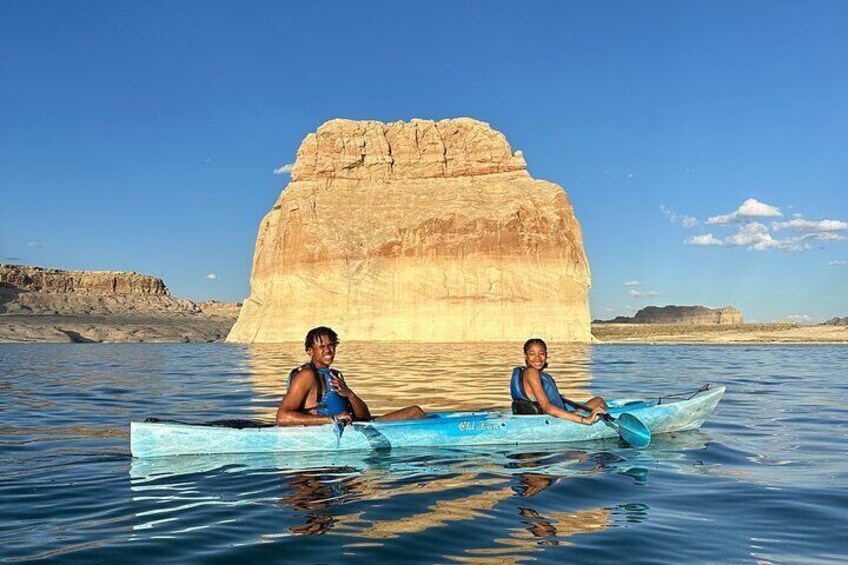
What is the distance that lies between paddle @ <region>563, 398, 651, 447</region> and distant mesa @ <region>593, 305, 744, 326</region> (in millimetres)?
156664

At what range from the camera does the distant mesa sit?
16025 centimetres

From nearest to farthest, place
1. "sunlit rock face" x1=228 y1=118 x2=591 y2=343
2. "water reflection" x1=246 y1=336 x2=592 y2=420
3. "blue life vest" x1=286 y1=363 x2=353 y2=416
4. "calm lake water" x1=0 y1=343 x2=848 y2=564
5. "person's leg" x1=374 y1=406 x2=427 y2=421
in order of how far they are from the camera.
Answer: "calm lake water" x1=0 y1=343 x2=848 y2=564, "blue life vest" x1=286 y1=363 x2=353 y2=416, "person's leg" x1=374 y1=406 x2=427 y2=421, "water reflection" x1=246 y1=336 x2=592 y2=420, "sunlit rock face" x1=228 y1=118 x2=591 y2=343

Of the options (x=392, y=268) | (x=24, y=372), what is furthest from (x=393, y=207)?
(x=24, y=372)

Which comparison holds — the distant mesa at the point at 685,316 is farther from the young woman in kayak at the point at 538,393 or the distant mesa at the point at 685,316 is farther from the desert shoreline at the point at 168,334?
the young woman in kayak at the point at 538,393

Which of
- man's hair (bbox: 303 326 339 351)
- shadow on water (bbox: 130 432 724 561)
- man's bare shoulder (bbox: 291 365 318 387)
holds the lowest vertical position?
shadow on water (bbox: 130 432 724 561)

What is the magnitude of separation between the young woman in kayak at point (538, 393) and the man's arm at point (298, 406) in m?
2.56

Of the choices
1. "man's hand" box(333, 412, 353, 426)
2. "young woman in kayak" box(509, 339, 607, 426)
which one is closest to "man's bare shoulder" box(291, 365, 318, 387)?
"man's hand" box(333, 412, 353, 426)

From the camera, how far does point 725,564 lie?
442cm

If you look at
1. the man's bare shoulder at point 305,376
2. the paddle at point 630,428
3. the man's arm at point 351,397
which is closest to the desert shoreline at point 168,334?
the paddle at point 630,428

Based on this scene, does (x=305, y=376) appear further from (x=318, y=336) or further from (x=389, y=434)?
(x=389, y=434)

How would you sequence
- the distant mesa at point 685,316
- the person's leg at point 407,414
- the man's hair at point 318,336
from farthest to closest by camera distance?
1. the distant mesa at point 685,316
2. the person's leg at point 407,414
3. the man's hair at point 318,336

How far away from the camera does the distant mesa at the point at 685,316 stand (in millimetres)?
160250

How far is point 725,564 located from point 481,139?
213 feet

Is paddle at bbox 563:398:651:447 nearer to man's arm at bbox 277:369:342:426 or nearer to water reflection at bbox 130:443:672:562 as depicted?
water reflection at bbox 130:443:672:562
